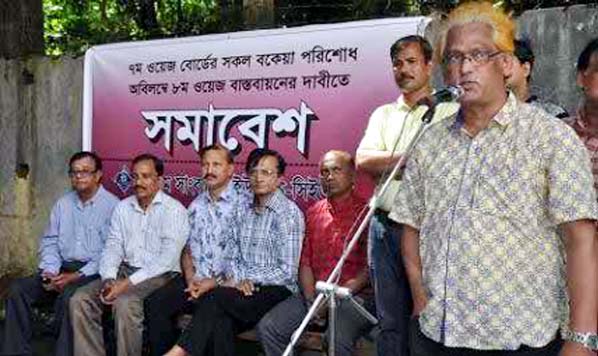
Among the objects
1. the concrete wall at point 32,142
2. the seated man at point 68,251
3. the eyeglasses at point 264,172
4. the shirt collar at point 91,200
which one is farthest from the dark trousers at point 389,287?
the concrete wall at point 32,142

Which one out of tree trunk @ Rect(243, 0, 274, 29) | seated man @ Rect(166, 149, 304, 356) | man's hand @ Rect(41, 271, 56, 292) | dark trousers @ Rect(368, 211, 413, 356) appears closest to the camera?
dark trousers @ Rect(368, 211, 413, 356)

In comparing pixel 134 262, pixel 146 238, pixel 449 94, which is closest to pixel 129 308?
pixel 134 262

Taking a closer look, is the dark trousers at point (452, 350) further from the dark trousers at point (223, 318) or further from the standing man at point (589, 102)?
the dark trousers at point (223, 318)

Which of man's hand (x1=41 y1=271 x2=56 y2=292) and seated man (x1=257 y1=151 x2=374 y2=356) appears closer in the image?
seated man (x1=257 y1=151 x2=374 y2=356)

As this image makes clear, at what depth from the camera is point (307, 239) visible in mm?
5238

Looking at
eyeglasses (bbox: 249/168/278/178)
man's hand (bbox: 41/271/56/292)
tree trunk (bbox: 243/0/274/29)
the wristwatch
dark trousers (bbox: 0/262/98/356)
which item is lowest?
dark trousers (bbox: 0/262/98/356)

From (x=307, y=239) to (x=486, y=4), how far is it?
259cm

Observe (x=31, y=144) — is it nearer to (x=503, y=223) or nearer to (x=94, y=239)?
(x=94, y=239)

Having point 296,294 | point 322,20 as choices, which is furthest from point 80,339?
point 322,20

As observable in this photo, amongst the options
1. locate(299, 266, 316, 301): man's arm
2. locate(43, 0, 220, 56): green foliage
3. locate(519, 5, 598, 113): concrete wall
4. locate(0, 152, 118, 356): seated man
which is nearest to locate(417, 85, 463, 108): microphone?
locate(519, 5, 598, 113): concrete wall

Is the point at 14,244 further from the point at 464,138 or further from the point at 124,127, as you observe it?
the point at 464,138

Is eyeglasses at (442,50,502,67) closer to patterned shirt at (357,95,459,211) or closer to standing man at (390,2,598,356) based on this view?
standing man at (390,2,598,356)

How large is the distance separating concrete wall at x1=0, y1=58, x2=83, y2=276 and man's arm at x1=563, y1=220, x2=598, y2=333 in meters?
5.42

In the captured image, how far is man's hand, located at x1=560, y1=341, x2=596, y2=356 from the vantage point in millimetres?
2609
